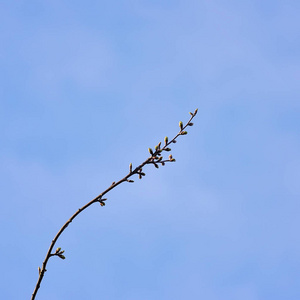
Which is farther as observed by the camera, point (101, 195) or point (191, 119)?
point (191, 119)

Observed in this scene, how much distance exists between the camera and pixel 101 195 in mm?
6379

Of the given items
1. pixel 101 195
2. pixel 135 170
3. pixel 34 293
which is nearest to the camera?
pixel 34 293

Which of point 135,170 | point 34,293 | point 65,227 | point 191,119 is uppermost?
point 191,119

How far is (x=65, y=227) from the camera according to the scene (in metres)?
5.89

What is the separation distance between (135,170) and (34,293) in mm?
2402

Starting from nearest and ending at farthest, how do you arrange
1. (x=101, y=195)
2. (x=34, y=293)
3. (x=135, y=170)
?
(x=34, y=293) < (x=101, y=195) < (x=135, y=170)

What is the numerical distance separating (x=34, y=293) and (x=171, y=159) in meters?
3.07

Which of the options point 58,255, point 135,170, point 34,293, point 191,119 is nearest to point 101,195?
point 135,170

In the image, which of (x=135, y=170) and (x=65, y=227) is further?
(x=135, y=170)

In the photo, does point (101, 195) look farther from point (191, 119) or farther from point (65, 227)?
point (191, 119)

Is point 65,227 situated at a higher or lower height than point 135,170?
lower

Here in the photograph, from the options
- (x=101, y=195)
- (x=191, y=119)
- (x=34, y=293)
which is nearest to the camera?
(x=34, y=293)

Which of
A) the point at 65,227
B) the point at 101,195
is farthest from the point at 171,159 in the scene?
the point at 65,227

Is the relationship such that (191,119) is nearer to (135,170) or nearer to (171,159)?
(171,159)
